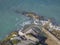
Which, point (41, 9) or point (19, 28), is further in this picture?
point (41, 9)

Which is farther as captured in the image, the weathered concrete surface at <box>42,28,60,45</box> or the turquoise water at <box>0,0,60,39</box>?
the turquoise water at <box>0,0,60,39</box>

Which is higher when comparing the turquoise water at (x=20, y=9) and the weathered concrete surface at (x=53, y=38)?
the turquoise water at (x=20, y=9)

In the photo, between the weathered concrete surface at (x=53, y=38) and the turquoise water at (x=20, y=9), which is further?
the turquoise water at (x=20, y=9)

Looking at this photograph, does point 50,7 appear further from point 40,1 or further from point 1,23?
point 1,23

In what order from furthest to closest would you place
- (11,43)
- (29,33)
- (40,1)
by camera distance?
1. (40,1)
2. (29,33)
3. (11,43)

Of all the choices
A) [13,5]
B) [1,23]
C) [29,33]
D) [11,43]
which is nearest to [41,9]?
[13,5]

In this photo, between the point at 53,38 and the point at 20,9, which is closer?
the point at 53,38

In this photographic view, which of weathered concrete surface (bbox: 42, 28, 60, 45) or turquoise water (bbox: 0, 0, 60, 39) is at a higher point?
turquoise water (bbox: 0, 0, 60, 39)

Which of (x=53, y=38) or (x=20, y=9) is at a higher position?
(x=20, y=9)
